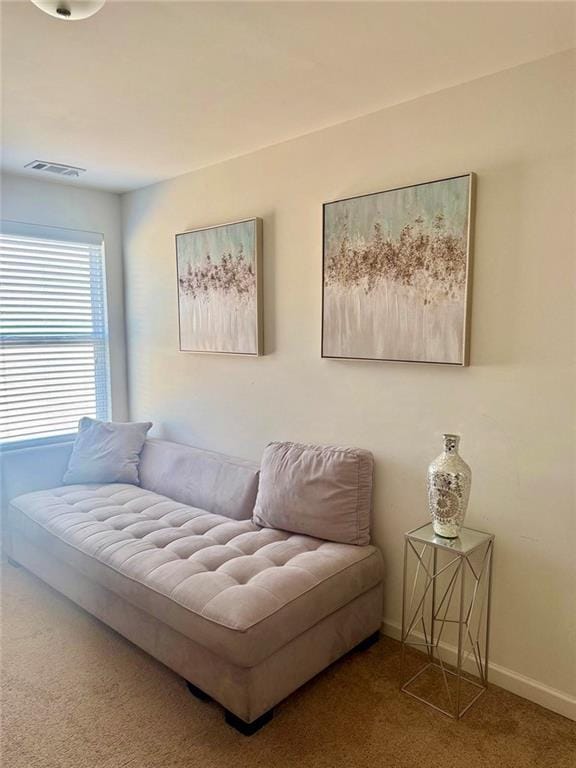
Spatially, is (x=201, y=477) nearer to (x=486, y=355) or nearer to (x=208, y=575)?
(x=208, y=575)

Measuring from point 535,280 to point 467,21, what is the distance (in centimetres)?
89

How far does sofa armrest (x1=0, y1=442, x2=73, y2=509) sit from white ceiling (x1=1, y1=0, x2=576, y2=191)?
1835 mm

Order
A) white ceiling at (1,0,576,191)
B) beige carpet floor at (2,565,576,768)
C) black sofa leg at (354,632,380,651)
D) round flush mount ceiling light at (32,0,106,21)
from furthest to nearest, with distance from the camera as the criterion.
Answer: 1. black sofa leg at (354,632,380,651)
2. beige carpet floor at (2,565,576,768)
3. white ceiling at (1,0,576,191)
4. round flush mount ceiling light at (32,0,106,21)

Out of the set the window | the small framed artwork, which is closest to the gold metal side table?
the small framed artwork

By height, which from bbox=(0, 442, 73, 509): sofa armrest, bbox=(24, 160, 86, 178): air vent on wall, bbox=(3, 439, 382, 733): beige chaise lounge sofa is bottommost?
bbox=(3, 439, 382, 733): beige chaise lounge sofa

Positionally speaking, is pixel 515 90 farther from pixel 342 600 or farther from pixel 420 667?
pixel 420 667

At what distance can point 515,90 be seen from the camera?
1953 mm

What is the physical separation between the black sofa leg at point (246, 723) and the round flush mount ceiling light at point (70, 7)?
2230 mm

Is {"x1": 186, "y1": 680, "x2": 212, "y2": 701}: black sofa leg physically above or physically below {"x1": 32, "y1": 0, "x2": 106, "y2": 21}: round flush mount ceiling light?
below

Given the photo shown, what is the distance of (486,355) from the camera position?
6.86 ft

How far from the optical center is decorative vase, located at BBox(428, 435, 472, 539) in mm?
2012

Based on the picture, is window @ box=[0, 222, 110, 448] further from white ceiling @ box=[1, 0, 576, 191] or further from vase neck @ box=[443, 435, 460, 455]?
vase neck @ box=[443, 435, 460, 455]

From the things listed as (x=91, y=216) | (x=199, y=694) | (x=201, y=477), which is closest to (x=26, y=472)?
(x=201, y=477)

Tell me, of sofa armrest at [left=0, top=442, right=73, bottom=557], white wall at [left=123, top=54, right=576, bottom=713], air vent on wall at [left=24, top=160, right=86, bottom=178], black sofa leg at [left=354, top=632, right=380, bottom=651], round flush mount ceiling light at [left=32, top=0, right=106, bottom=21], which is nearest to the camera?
round flush mount ceiling light at [left=32, top=0, right=106, bottom=21]
